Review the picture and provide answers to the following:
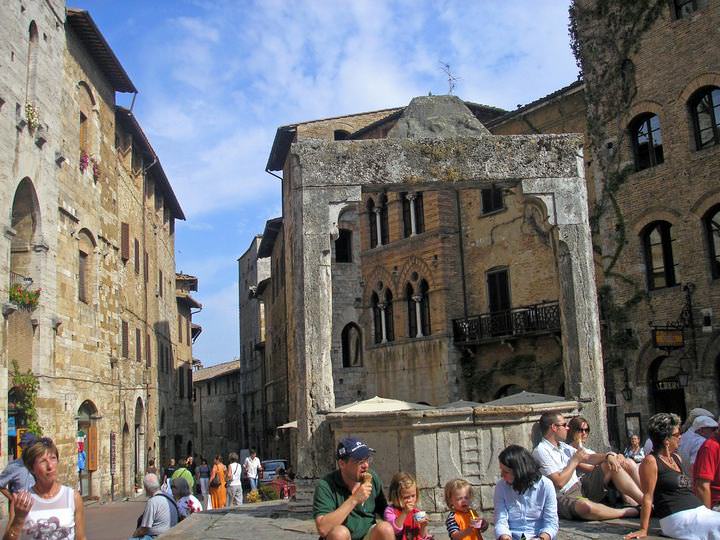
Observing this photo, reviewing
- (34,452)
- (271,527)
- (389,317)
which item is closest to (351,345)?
(389,317)

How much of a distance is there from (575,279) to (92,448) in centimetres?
1663

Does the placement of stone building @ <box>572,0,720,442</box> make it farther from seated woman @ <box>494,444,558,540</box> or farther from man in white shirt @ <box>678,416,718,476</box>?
seated woman @ <box>494,444,558,540</box>

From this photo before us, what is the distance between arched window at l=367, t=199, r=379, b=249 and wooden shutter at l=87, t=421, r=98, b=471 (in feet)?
38.4

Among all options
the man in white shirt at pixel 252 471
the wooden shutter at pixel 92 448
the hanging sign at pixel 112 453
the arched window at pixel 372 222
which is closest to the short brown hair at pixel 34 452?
the man in white shirt at pixel 252 471

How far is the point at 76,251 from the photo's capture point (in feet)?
71.4

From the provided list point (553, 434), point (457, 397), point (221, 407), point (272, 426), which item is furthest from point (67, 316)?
point (221, 407)

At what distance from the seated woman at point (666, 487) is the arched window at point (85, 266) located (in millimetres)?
18744

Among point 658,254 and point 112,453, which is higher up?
point 658,254

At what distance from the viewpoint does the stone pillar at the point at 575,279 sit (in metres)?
10.5

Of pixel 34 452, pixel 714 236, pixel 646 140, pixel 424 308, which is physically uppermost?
pixel 646 140

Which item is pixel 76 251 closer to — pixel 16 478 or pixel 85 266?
pixel 85 266

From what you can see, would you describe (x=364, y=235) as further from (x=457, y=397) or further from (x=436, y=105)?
(x=436, y=105)

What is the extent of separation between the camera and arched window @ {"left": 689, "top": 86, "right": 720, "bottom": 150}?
18844 millimetres

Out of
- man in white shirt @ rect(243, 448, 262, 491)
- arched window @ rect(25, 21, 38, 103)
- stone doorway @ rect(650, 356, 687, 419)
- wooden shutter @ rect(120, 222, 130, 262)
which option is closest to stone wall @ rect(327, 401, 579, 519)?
stone doorway @ rect(650, 356, 687, 419)
